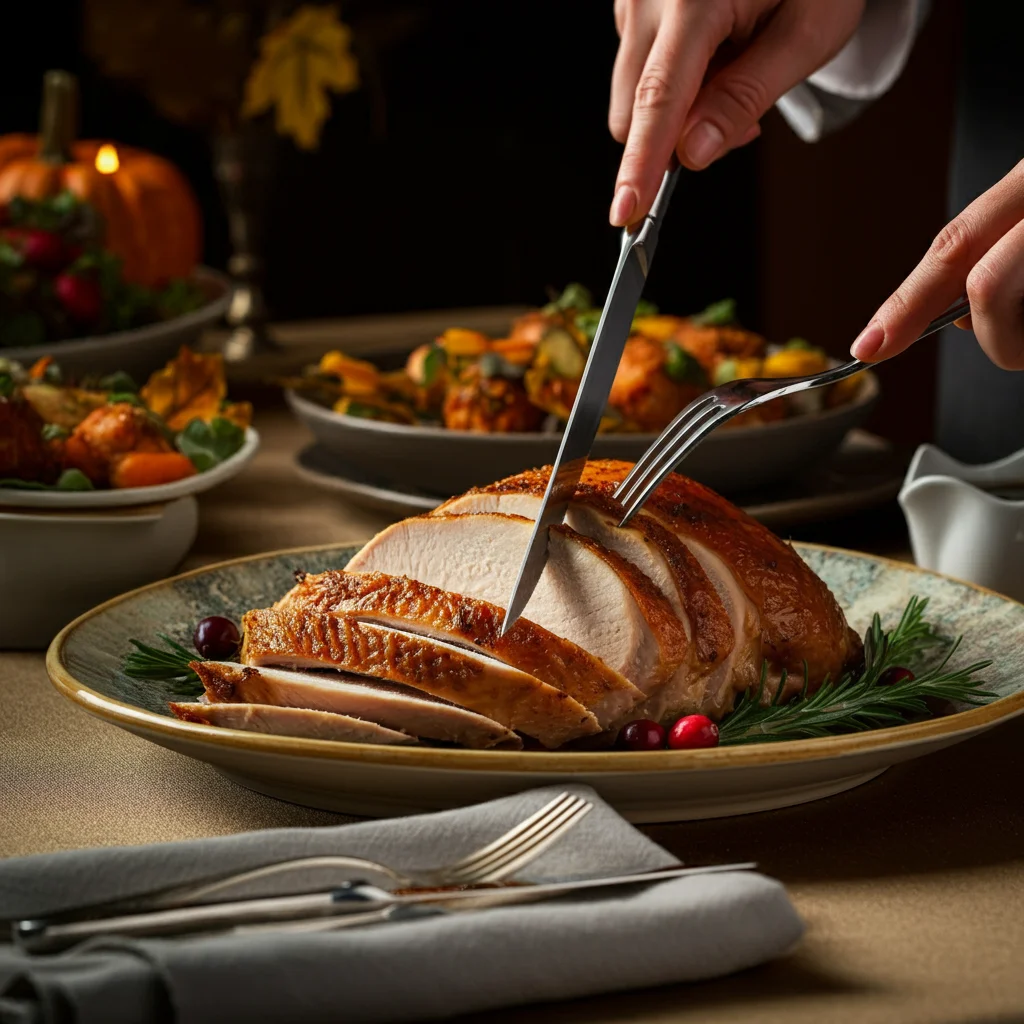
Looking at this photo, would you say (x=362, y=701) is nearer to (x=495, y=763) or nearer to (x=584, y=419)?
(x=495, y=763)

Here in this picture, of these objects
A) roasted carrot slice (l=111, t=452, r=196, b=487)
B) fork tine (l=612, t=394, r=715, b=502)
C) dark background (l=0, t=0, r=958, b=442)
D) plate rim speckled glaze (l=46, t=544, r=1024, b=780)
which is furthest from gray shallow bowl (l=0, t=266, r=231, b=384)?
dark background (l=0, t=0, r=958, b=442)

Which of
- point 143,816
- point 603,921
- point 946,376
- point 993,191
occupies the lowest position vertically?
point 143,816

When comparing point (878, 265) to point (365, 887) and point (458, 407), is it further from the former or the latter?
point (365, 887)

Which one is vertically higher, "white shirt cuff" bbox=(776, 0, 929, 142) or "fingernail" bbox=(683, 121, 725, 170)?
"white shirt cuff" bbox=(776, 0, 929, 142)

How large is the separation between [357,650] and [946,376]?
5.90 feet

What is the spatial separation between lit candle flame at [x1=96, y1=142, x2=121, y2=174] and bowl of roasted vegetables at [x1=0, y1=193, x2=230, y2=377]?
1.77ft

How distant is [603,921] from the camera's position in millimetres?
1012

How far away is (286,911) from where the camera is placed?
1.03 m

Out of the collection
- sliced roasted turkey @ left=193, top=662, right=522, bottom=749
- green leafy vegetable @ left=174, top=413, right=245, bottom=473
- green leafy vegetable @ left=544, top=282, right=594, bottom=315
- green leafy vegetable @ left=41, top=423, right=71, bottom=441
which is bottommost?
sliced roasted turkey @ left=193, top=662, right=522, bottom=749

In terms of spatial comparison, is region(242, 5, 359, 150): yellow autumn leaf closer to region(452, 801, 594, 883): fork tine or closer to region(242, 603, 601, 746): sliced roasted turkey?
region(242, 603, 601, 746): sliced roasted turkey

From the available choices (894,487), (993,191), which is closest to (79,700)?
(993,191)

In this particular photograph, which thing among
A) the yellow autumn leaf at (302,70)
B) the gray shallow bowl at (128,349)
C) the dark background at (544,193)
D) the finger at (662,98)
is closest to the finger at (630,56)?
the finger at (662,98)

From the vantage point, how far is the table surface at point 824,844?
1.03m

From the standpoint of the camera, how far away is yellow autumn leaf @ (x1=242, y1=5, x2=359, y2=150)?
3.68 m
